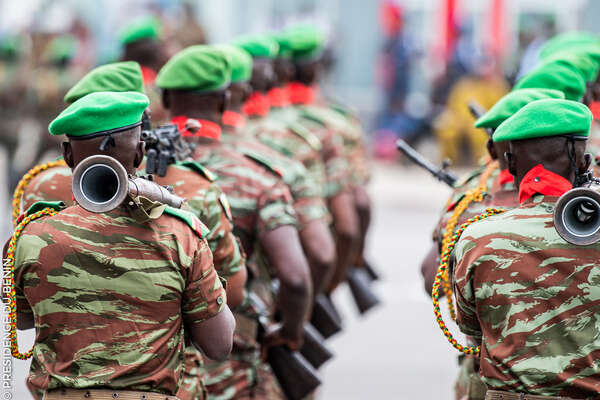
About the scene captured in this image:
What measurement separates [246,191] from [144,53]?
125 inches

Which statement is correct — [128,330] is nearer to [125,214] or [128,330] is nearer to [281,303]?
[125,214]

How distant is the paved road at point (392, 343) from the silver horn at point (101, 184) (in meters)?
1.10

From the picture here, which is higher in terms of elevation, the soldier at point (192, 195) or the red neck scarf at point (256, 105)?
the soldier at point (192, 195)

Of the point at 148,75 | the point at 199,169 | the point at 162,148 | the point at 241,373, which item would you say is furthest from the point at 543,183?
the point at 148,75

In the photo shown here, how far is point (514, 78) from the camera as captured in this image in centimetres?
730

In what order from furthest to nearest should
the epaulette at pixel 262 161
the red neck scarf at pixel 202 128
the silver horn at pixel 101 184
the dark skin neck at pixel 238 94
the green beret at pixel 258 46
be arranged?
the green beret at pixel 258 46 < the dark skin neck at pixel 238 94 < the epaulette at pixel 262 161 < the red neck scarf at pixel 202 128 < the silver horn at pixel 101 184

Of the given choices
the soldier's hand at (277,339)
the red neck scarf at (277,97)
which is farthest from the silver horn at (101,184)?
the red neck scarf at (277,97)

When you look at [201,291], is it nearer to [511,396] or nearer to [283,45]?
[511,396]

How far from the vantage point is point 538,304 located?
3832mm

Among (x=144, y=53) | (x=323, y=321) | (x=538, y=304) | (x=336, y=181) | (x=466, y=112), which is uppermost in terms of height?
(x=538, y=304)

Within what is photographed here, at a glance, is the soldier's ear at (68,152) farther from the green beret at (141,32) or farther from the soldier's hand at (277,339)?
the green beret at (141,32)

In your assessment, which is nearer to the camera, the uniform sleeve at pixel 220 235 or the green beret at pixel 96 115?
the green beret at pixel 96 115

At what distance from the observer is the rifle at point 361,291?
841 cm

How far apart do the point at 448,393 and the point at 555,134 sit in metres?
4.45
